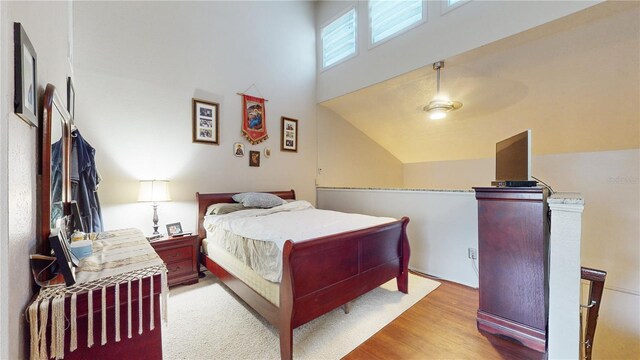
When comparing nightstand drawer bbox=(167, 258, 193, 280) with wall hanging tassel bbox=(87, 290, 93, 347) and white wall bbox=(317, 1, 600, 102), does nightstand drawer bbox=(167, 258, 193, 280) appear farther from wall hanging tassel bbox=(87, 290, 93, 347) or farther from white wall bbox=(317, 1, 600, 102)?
white wall bbox=(317, 1, 600, 102)

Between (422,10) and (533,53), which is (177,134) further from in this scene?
(533,53)

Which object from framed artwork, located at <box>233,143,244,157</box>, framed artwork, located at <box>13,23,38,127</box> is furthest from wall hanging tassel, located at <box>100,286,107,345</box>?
framed artwork, located at <box>233,143,244,157</box>

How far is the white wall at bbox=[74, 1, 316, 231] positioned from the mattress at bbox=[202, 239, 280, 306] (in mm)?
626

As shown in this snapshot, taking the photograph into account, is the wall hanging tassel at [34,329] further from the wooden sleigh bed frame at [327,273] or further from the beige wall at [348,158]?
the beige wall at [348,158]

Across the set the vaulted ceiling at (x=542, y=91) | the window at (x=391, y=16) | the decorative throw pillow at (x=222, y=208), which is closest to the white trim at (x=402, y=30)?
the window at (x=391, y=16)

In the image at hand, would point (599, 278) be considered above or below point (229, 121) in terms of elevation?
below

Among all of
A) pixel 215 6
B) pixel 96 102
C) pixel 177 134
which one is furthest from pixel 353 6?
pixel 96 102

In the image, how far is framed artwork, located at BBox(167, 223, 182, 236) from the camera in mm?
2914

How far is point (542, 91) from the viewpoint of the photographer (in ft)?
9.92

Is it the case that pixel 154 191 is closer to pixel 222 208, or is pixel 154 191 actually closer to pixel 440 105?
pixel 222 208

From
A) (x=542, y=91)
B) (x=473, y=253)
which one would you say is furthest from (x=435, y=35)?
(x=473, y=253)

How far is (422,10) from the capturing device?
3.18 meters

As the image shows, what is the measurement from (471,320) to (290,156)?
10.7 ft

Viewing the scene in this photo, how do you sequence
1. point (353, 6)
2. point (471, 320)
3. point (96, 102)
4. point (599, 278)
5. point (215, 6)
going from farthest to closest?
1. point (353, 6)
2. point (215, 6)
3. point (96, 102)
4. point (471, 320)
5. point (599, 278)
